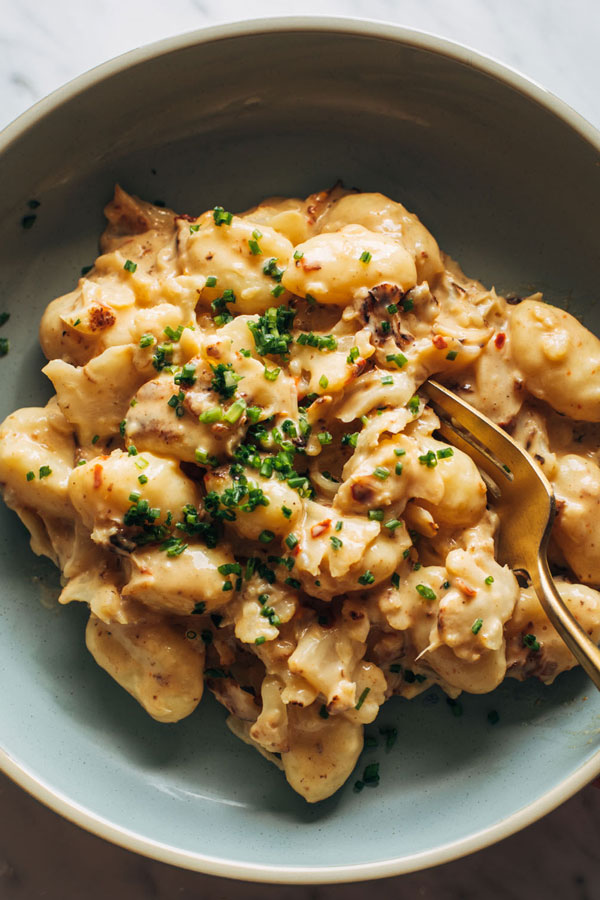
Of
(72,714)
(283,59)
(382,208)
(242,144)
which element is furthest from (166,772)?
(283,59)

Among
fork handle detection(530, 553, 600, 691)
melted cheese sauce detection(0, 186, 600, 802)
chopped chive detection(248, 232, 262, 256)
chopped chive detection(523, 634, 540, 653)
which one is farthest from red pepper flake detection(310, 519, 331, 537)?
chopped chive detection(248, 232, 262, 256)

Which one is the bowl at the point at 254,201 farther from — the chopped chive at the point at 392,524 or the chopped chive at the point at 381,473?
the chopped chive at the point at 381,473

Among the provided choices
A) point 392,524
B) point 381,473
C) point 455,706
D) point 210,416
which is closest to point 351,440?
point 381,473

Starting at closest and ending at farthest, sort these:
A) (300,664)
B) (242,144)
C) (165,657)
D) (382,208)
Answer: (300,664)
(165,657)
(382,208)
(242,144)

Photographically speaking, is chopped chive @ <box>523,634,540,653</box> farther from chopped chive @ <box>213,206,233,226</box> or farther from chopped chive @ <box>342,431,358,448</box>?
chopped chive @ <box>213,206,233,226</box>

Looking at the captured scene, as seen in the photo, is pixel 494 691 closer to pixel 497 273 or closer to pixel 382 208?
pixel 497 273

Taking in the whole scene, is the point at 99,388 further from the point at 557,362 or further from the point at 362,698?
the point at 557,362
